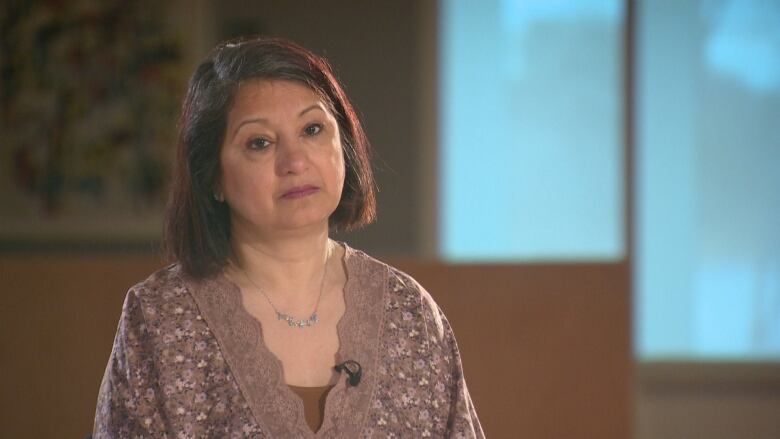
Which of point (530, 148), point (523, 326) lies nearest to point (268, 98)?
point (523, 326)

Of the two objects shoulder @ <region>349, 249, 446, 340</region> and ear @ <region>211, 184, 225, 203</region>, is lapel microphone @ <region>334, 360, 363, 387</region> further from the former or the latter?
ear @ <region>211, 184, 225, 203</region>

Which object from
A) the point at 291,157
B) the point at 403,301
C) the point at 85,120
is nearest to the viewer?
the point at 291,157

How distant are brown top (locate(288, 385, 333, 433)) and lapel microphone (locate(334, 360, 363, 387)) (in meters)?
0.03

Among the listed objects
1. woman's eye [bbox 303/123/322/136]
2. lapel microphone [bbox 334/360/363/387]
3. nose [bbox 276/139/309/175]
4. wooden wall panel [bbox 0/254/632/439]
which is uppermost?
woman's eye [bbox 303/123/322/136]

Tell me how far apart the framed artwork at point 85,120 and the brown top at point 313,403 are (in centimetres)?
236

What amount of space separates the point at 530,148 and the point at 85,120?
161 centimetres

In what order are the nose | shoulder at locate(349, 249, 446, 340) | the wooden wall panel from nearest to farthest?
the nose → shoulder at locate(349, 249, 446, 340) → the wooden wall panel

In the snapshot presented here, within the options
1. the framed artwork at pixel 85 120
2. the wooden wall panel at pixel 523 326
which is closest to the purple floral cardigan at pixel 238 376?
the wooden wall panel at pixel 523 326

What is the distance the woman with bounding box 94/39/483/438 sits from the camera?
1289 mm

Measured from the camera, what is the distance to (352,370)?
52.6 inches

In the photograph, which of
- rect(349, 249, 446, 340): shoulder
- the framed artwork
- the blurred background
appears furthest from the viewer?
the blurred background

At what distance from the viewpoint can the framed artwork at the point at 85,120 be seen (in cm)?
349

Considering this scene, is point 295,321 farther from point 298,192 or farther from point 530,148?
point 530,148

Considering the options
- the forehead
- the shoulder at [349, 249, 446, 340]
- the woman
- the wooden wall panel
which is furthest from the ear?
the wooden wall panel
